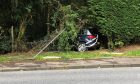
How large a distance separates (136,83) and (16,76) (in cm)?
431

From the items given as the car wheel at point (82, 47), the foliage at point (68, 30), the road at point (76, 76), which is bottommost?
the car wheel at point (82, 47)

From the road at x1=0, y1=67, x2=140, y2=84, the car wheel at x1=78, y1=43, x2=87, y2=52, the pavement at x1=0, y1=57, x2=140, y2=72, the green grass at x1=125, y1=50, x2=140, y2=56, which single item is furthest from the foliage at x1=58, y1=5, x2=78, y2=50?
the road at x1=0, y1=67, x2=140, y2=84

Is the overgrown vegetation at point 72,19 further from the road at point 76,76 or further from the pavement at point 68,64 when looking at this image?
the road at point 76,76

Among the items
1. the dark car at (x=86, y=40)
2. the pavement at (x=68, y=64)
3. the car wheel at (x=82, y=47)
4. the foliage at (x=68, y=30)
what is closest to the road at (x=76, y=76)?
the pavement at (x=68, y=64)

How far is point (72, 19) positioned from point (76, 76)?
934cm

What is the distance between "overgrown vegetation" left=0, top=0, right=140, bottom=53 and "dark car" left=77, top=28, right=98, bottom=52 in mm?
463

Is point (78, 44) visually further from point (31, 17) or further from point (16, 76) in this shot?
point (16, 76)

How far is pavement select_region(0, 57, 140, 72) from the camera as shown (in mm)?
16359

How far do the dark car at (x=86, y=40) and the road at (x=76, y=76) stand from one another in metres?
6.89

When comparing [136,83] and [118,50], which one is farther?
[118,50]

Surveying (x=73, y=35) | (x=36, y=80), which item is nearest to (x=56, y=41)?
(x=73, y=35)

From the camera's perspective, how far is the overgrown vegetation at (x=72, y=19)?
894 inches

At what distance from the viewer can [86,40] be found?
23109mm

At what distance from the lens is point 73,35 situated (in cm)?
2219
